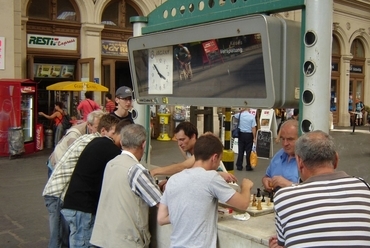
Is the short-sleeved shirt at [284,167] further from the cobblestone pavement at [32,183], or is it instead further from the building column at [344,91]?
the building column at [344,91]

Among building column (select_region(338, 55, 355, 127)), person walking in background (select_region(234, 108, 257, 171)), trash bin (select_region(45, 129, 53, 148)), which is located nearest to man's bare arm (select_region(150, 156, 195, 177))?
person walking in background (select_region(234, 108, 257, 171))

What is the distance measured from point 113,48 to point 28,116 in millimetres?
4306

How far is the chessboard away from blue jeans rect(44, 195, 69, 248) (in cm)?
188

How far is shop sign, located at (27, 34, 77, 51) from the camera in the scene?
1395cm

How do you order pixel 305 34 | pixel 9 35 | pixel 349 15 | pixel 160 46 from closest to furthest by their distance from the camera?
pixel 305 34 < pixel 160 46 < pixel 9 35 < pixel 349 15

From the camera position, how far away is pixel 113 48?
52.0ft

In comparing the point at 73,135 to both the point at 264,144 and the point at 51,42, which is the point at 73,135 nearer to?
the point at 264,144

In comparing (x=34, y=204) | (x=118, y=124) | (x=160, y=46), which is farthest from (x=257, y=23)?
(x=34, y=204)

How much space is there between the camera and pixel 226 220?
3.01 metres

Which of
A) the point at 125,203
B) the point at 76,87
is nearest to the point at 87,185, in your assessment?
the point at 125,203

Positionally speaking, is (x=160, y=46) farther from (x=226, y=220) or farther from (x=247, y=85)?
(x=226, y=220)

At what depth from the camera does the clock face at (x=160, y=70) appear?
3693 millimetres

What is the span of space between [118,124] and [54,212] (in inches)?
45.7

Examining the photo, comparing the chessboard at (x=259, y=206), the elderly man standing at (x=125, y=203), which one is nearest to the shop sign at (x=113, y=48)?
the elderly man standing at (x=125, y=203)
